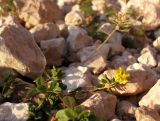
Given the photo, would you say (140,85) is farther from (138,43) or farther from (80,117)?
(138,43)

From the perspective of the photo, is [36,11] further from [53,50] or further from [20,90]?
[20,90]

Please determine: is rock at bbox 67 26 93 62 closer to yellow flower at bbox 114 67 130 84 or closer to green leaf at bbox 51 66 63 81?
green leaf at bbox 51 66 63 81

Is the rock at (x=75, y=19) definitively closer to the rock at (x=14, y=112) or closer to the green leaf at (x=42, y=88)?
the green leaf at (x=42, y=88)

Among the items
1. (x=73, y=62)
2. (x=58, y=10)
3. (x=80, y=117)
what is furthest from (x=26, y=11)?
(x=80, y=117)

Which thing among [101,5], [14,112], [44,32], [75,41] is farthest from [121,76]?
[101,5]

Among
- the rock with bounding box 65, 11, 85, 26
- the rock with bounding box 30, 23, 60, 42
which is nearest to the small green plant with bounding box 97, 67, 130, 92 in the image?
the rock with bounding box 30, 23, 60, 42

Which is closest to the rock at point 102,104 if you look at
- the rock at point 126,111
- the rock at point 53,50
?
the rock at point 126,111
